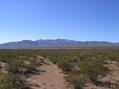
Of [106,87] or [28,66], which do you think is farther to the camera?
[28,66]

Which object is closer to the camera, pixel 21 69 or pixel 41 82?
pixel 41 82

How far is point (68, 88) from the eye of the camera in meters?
14.1

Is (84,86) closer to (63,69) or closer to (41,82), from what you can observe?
(41,82)

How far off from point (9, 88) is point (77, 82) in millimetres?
4121

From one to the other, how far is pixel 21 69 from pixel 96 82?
7.18m

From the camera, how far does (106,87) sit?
48.8 ft

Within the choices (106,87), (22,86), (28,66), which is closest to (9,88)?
(22,86)

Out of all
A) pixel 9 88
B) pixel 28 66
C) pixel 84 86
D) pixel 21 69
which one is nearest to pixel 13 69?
pixel 21 69

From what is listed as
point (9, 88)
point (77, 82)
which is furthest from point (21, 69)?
point (9, 88)

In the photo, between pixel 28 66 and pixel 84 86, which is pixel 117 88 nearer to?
pixel 84 86

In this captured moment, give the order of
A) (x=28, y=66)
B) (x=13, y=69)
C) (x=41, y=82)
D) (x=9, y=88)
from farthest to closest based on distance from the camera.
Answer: (x=28, y=66) → (x=13, y=69) → (x=41, y=82) → (x=9, y=88)

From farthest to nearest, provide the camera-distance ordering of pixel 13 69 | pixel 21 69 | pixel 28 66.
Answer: pixel 28 66 → pixel 21 69 → pixel 13 69

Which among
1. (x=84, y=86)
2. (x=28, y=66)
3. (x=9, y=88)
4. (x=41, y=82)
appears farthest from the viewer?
(x=28, y=66)

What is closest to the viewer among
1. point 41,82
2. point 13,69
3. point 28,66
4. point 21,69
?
point 41,82
